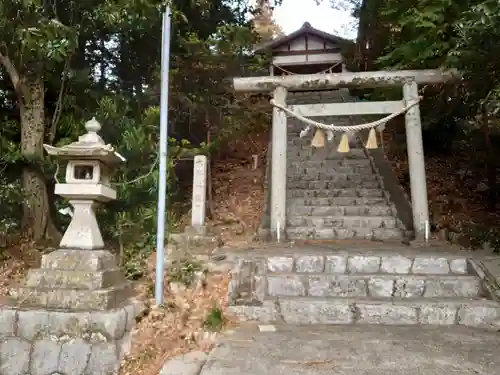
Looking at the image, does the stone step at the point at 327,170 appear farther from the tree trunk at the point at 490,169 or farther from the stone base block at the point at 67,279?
the stone base block at the point at 67,279

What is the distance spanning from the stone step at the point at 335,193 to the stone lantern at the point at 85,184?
4542 mm

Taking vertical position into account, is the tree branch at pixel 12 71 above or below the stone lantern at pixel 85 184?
above

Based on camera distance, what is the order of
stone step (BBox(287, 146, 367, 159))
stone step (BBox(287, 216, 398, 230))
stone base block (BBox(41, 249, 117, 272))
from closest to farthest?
stone base block (BBox(41, 249, 117, 272))
stone step (BBox(287, 216, 398, 230))
stone step (BBox(287, 146, 367, 159))

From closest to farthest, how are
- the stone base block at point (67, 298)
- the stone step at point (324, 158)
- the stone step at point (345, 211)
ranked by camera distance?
the stone base block at point (67, 298)
the stone step at point (345, 211)
the stone step at point (324, 158)

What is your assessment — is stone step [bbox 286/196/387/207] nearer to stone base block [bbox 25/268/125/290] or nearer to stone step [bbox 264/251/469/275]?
stone step [bbox 264/251/469/275]

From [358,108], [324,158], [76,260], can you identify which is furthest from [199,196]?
[324,158]

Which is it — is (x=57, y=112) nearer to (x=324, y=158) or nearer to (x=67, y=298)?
(x=67, y=298)

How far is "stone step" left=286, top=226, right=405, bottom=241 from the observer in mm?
6918

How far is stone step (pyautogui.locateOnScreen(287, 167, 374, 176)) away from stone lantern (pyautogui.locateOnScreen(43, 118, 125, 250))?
17.9 ft

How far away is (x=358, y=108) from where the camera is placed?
24.1ft

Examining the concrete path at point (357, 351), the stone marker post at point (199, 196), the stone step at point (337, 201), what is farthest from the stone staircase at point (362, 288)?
the stone step at point (337, 201)

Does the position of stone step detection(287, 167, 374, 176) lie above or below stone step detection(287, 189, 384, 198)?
above

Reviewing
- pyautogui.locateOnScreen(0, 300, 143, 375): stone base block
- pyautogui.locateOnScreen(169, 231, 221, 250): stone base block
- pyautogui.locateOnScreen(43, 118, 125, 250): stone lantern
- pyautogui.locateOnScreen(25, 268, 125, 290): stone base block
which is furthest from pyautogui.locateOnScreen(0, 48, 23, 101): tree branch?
pyautogui.locateOnScreen(0, 300, 143, 375): stone base block

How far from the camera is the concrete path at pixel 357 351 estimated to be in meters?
2.89
